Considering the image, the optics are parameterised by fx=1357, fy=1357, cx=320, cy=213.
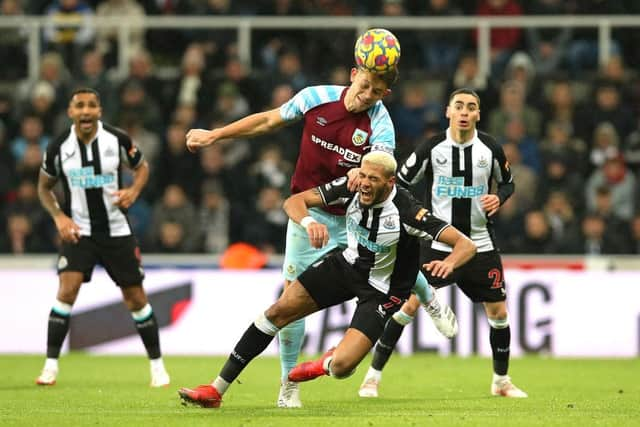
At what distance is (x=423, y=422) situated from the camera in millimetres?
8648

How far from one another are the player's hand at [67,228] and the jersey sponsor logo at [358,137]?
3408 mm

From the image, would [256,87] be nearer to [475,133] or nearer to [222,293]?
[222,293]

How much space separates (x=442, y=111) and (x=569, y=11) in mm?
2815

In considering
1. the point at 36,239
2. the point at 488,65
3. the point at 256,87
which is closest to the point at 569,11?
the point at 488,65

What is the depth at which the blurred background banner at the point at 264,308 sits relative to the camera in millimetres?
15719

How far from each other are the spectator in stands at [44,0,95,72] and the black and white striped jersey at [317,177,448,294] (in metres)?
10.7

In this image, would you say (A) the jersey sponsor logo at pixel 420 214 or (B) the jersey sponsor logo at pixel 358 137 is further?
(B) the jersey sponsor logo at pixel 358 137

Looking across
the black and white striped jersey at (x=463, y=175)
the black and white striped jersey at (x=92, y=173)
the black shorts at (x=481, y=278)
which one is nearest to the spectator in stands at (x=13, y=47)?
the black and white striped jersey at (x=92, y=173)

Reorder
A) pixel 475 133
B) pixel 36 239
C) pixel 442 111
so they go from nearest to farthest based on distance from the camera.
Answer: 1. pixel 475 133
2. pixel 36 239
3. pixel 442 111

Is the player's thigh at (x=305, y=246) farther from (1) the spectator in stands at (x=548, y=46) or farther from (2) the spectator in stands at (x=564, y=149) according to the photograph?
(1) the spectator in stands at (x=548, y=46)

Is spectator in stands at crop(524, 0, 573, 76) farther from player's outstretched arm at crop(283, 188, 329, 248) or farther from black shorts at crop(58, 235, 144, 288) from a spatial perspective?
player's outstretched arm at crop(283, 188, 329, 248)

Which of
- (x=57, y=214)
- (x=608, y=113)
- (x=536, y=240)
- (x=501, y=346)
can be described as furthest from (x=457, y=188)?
(x=608, y=113)

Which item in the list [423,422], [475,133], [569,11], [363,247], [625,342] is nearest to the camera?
[423,422]

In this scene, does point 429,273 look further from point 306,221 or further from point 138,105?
point 138,105
